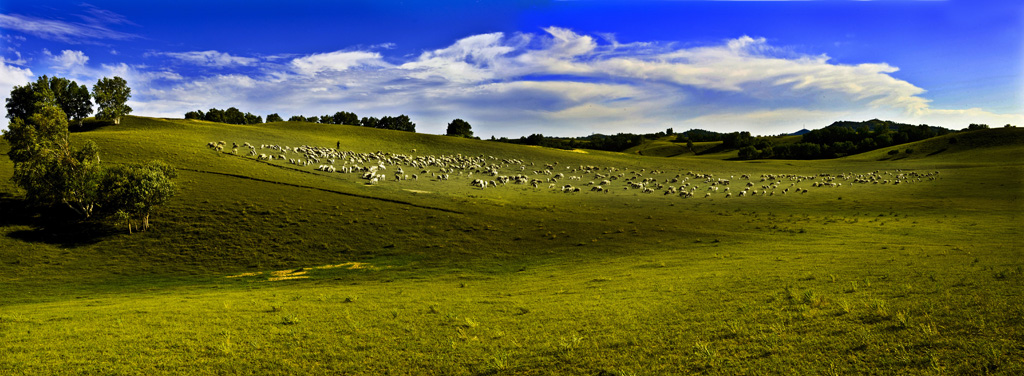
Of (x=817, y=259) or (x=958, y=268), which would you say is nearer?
(x=958, y=268)

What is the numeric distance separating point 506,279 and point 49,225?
5155 centimetres

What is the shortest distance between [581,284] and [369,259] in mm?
22722

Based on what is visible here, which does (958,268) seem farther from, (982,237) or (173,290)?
(173,290)

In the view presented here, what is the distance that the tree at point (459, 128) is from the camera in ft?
606

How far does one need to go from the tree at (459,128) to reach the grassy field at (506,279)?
108 m

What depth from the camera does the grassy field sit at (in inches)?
503

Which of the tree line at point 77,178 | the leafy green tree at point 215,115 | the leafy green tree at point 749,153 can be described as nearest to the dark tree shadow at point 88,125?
the tree line at point 77,178

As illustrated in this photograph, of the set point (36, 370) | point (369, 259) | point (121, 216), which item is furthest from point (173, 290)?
point (36, 370)

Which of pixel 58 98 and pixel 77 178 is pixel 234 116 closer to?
pixel 58 98

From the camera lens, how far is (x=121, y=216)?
43.9 meters

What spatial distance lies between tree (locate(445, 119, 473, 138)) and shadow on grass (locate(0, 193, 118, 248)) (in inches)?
5499

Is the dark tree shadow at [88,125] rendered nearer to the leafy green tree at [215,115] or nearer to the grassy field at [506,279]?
the grassy field at [506,279]

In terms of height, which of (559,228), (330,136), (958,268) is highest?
(330,136)

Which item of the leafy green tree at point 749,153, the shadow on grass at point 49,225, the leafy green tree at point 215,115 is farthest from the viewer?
the leafy green tree at point 215,115
